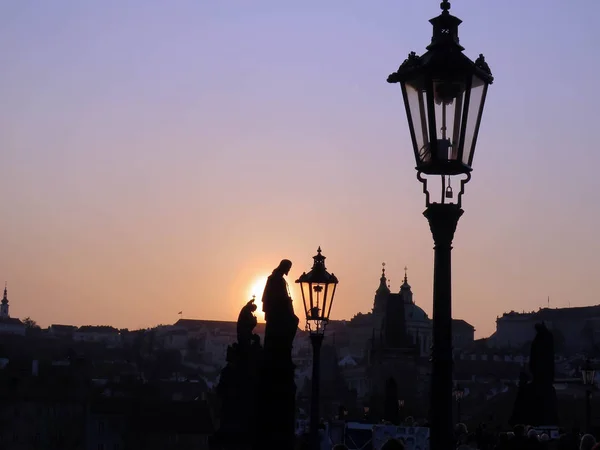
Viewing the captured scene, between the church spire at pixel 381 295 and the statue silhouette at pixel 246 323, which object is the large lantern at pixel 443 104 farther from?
the church spire at pixel 381 295

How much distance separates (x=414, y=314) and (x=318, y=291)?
17194 centimetres

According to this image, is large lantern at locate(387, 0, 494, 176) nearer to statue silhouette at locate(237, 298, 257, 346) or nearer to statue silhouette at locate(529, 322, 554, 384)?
statue silhouette at locate(237, 298, 257, 346)

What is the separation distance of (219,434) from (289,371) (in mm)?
5245

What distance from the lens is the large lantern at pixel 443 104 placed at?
8.05m

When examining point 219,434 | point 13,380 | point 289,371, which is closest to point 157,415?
point 13,380

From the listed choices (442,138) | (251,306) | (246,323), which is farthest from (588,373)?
(442,138)

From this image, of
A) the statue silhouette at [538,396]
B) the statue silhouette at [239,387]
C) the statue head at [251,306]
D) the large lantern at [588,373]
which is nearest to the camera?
the statue silhouette at [239,387]

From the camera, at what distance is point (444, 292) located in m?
8.24

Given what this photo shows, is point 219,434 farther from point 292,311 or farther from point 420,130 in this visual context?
point 420,130

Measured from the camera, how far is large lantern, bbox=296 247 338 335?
15.8 meters

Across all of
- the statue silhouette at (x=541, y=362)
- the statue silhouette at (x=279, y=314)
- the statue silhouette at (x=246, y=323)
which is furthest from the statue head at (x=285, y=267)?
the statue silhouette at (x=541, y=362)

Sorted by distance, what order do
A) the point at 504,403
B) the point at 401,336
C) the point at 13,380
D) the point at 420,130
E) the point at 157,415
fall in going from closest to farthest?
the point at 420,130
the point at 157,415
the point at 13,380
the point at 504,403
the point at 401,336

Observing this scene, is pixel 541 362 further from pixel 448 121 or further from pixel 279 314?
pixel 448 121

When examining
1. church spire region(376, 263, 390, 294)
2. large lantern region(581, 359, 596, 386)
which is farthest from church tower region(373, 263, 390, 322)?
large lantern region(581, 359, 596, 386)
